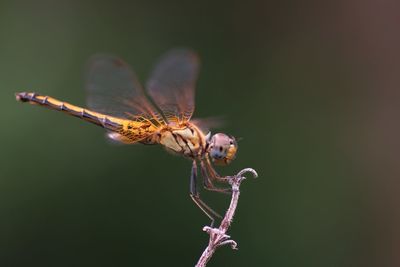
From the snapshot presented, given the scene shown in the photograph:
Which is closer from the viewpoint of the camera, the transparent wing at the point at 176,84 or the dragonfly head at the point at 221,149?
the dragonfly head at the point at 221,149

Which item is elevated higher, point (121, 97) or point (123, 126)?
point (121, 97)

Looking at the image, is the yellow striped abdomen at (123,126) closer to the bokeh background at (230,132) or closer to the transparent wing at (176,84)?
the transparent wing at (176,84)

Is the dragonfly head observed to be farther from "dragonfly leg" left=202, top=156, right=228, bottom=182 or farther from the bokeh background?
the bokeh background

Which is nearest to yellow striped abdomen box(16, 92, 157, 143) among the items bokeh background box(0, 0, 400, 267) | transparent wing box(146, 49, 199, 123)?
transparent wing box(146, 49, 199, 123)

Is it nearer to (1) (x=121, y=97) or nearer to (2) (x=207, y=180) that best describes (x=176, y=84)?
(1) (x=121, y=97)

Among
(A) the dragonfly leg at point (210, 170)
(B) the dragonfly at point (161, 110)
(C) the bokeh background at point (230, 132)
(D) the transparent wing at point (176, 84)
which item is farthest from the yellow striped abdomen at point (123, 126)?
(C) the bokeh background at point (230, 132)

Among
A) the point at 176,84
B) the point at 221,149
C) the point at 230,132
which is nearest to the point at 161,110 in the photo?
the point at 176,84

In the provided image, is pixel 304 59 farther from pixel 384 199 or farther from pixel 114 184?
pixel 114 184
